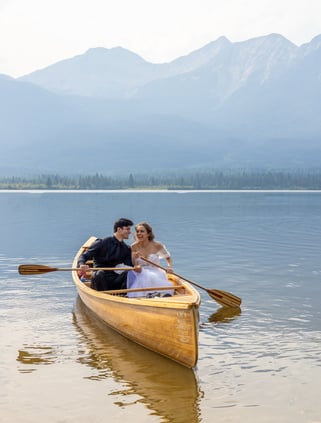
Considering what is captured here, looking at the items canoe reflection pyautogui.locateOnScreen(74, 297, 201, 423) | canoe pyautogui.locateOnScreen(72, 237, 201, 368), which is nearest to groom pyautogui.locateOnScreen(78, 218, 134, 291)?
canoe pyautogui.locateOnScreen(72, 237, 201, 368)

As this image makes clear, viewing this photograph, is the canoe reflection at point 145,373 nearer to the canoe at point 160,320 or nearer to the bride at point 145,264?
the canoe at point 160,320

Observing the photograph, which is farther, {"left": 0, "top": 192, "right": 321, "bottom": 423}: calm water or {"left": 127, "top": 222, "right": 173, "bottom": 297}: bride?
{"left": 127, "top": 222, "right": 173, "bottom": 297}: bride

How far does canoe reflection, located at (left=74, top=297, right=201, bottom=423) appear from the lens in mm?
11133

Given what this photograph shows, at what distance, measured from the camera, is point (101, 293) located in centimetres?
1596

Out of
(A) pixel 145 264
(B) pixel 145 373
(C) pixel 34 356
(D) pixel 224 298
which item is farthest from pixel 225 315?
(C) pixel 34 356

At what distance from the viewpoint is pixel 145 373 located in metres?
12.9

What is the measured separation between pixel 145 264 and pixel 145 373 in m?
4.81

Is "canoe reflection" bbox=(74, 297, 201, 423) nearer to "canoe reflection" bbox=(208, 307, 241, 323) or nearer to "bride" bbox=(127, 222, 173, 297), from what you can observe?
"bride" bbox=(127, 222, 173, 297)

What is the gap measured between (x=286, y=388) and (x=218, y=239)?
28619 millimetres

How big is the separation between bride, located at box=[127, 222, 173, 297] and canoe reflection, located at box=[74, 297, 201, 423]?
126cm

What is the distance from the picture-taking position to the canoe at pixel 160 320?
12.7 meters

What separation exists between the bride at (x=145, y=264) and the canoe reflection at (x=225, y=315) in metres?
1.72

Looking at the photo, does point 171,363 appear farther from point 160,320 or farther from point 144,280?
point 144,280

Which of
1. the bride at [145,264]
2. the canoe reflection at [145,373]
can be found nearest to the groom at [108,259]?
the bride at [145,264]
